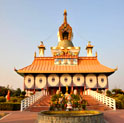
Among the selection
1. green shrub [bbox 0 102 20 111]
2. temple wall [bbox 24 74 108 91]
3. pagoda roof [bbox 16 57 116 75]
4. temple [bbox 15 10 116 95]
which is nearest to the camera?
green shrub [bbox 0 102 20 111]

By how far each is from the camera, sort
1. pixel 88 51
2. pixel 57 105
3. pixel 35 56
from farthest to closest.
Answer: pixel 88 51 → pixel 35 56 → pixel 57 105

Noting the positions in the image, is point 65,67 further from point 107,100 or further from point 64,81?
point 107,100

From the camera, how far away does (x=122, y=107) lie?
717 inches

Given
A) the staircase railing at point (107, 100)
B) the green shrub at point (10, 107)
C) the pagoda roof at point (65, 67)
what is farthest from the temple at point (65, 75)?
the green shrub at point (10, 107)

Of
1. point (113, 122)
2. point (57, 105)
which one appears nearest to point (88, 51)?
point (57, 105)

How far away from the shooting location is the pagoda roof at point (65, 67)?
30.2 m

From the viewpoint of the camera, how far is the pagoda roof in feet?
99.0

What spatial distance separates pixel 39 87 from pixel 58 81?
3.87 m

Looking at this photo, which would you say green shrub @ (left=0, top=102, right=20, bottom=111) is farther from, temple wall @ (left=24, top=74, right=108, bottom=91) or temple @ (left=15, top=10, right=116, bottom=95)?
temple wall @ (left=24, top=74, right=108, bottom=91)

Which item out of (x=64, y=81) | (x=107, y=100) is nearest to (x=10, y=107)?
(x=107, y=100)

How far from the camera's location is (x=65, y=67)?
3212 centimetres

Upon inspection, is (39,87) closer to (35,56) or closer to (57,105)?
(35,56)

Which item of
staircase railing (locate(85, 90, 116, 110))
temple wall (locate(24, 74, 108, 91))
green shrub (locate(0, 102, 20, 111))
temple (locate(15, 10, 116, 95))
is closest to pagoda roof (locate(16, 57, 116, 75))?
temple (locate(15, 10, 116, 95))

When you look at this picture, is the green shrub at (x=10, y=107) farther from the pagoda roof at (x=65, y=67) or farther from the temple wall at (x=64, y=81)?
the temple wall at (x=64, y=81)
